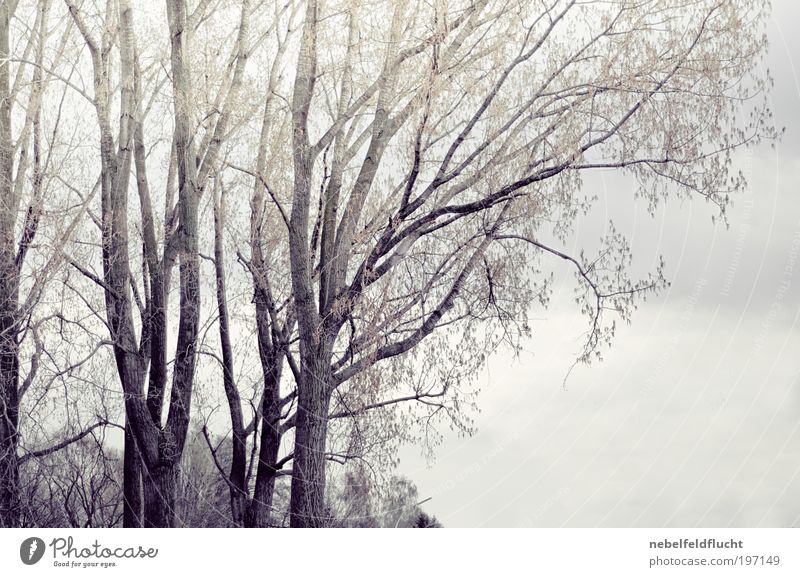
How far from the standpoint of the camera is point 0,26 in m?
11.8

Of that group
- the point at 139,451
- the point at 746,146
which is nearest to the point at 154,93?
the point at 139,451

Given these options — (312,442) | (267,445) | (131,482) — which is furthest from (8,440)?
(312,442)

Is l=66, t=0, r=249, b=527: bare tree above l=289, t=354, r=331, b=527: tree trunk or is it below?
above

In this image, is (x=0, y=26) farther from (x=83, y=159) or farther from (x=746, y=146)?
(x=746, y=146)

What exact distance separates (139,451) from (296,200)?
3.61 m

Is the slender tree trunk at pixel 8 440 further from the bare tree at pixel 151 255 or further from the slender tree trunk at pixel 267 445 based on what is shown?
the slender tree trunk at pixel 267 445

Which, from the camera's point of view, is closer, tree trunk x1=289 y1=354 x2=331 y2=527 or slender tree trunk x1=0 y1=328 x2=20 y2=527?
tree trunk x1=289 y1=354 x2=331 y2=527
